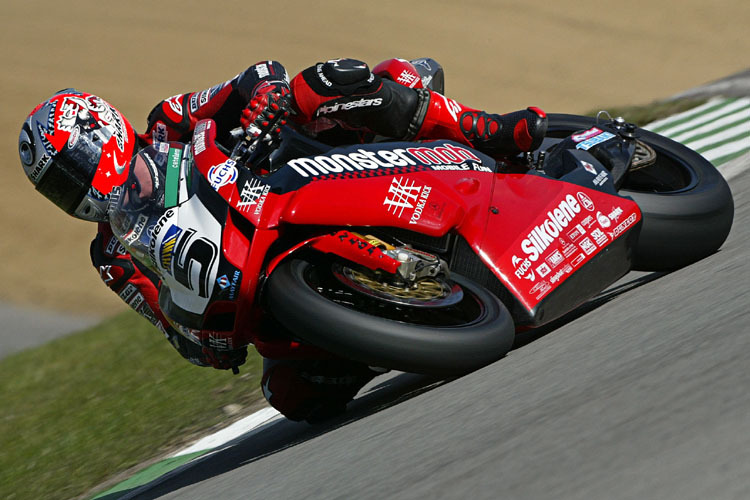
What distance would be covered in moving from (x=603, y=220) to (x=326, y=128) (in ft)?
4.01

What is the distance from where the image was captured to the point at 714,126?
875cm

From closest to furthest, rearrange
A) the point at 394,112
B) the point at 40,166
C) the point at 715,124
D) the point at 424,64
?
the point at 394,112
the point at 40,166
the point at 424,64
the point at 715,124

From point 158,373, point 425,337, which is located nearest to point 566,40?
point 158,373

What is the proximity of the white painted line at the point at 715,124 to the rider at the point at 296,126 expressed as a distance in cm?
434

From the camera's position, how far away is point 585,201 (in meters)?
4.37

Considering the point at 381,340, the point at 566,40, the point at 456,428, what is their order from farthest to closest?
the point at 566,40, the point at 381,340, the point at 456,428

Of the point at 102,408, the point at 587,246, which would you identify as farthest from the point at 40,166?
the point at 102,408

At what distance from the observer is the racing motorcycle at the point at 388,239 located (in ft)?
12.0

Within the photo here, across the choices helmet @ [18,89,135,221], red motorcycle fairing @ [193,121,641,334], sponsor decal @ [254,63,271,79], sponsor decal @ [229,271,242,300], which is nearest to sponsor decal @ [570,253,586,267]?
red motorcycle fairing @ [193,121,641,334]

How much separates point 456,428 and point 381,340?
0.52 metres

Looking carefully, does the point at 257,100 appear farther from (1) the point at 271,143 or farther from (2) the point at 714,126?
(2) the point at 714,126

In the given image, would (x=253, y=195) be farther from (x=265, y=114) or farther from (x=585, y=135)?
(x=585, y=135)

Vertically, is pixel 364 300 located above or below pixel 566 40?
above

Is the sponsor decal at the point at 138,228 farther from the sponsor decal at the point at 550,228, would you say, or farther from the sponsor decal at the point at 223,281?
the sponsor decal at the point at 550,228
